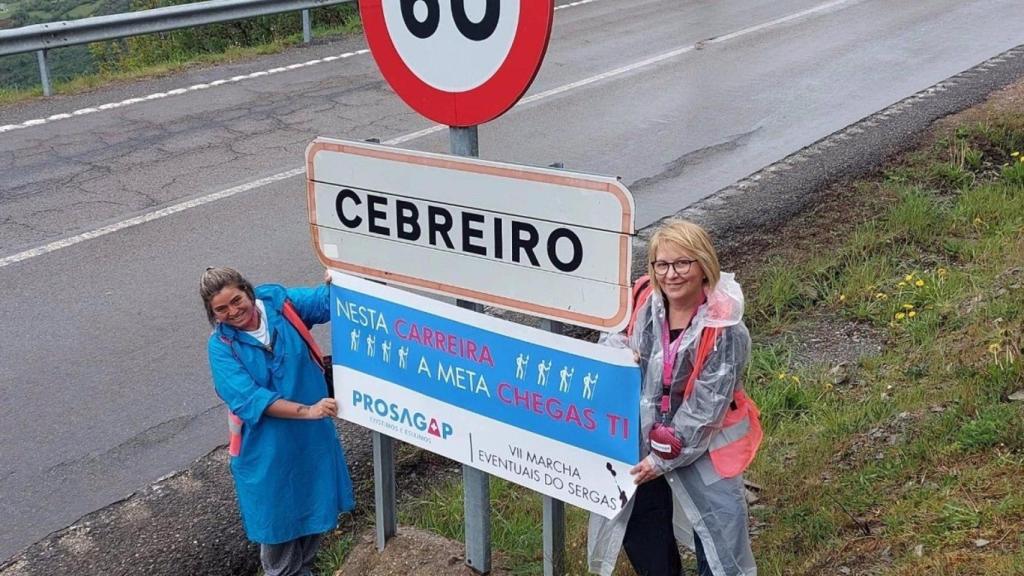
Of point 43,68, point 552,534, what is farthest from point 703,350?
point 43,68

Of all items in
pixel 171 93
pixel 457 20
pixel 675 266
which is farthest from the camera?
pixel 171 93

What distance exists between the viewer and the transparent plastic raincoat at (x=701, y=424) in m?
3.06

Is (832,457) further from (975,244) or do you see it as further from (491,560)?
(975,244)

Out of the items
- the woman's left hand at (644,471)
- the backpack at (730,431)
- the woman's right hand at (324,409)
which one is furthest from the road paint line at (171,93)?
the woman's left hand at (644,471)

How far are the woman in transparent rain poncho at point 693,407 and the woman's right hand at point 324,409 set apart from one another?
89 centimetres

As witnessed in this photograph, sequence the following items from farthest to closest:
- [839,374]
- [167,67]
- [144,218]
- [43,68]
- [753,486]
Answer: [167,67] → [43,68] → [144,218] → [839,374] → [753,486]

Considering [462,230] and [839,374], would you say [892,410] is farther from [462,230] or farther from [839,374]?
[462,230]

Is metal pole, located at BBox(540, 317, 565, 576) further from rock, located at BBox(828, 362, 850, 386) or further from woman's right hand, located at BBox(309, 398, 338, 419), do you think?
rock, located at BBox(828, 362, 850, 386)

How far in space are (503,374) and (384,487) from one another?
784 millimetres

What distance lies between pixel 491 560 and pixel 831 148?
649 cm

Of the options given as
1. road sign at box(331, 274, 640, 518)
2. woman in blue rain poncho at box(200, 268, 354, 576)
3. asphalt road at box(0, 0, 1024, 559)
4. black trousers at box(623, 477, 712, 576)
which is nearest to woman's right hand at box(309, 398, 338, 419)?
woman in blue rain poncho at box(200, 268, 354, 576)

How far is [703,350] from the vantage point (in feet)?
10.1

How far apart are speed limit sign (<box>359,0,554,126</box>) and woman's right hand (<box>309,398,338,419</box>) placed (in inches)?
40.5

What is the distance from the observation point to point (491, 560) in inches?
140
